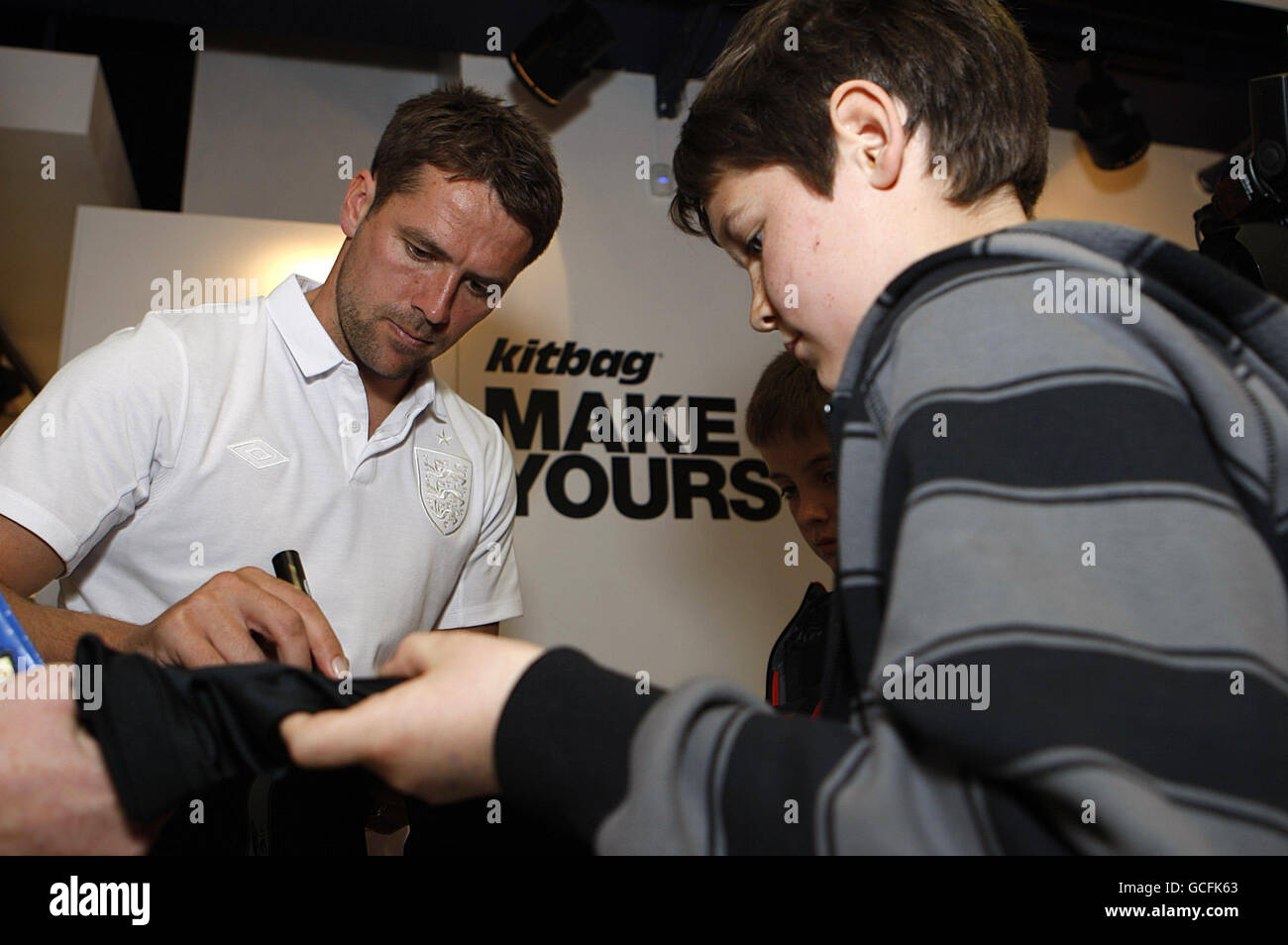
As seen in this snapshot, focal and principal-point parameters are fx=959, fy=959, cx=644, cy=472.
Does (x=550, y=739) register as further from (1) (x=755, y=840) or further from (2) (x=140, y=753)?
(2) (x=140, y=753)

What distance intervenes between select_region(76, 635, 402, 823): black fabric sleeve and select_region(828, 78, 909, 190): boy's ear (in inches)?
19.5

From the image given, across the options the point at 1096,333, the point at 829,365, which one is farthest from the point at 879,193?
the point at 1096,333

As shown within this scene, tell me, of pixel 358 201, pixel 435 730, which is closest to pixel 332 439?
pixel 358 201

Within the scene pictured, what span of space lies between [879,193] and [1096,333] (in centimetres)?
28

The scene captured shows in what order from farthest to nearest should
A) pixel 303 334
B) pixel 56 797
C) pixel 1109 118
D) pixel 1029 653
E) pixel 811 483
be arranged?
pixel 1109 118, pixel 811 483, pixel 303 334, pixel 56 797, pixel 1029 653

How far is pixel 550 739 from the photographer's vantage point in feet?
1.30

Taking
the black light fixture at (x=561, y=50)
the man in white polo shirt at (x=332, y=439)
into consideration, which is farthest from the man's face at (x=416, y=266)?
the black light fixture at (x=561, y=50)

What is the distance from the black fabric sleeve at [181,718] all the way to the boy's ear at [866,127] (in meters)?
0.49

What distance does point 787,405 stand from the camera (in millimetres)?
1551

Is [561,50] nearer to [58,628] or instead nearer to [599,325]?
[599,325]

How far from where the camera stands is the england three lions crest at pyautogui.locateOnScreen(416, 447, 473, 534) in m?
1.42

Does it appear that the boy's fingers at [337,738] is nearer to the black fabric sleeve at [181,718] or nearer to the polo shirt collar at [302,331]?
the black fabric sleeve at [181,718]

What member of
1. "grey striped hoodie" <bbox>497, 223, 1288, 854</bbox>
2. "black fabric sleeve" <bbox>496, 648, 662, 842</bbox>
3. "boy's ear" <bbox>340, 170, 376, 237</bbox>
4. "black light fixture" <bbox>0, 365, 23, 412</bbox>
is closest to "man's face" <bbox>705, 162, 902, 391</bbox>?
"grey striped hoodie" <bbox>497, 223, 1288, 854</bbox>

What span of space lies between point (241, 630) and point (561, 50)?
6.08 ft
